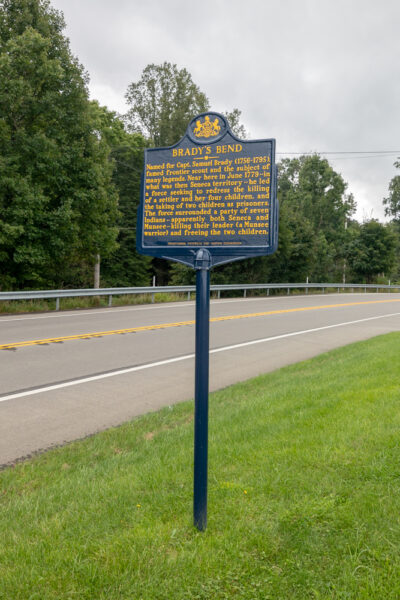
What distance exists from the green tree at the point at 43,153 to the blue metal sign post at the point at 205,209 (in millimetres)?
16578

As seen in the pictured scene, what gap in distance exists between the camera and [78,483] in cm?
410

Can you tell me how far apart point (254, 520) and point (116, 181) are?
39.3 m

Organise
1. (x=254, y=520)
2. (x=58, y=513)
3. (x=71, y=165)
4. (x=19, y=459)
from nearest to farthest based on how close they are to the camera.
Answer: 1. (x=254, y=520)
2. (x=58, y=513)
3. (x=19, y=459)
4. (x=71, y=165)

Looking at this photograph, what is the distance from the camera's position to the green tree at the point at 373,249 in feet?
167

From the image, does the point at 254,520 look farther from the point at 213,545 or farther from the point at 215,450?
the point at 215,450

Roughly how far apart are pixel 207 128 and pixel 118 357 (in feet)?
23.0

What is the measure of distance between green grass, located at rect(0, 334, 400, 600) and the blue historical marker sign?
181 centimetres

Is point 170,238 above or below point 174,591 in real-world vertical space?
above

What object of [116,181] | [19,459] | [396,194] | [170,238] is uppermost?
[396,194]

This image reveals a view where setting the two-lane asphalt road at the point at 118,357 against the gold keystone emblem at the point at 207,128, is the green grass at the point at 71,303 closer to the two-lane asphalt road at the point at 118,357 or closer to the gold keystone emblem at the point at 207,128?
the two-lane asphalt road at the point at 118,357

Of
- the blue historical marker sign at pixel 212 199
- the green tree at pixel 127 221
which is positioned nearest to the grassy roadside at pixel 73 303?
the green tree at pixel 127 221

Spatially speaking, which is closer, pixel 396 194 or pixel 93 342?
pixel 93 342

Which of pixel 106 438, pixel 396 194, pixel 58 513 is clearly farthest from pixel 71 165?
pixel 396 194

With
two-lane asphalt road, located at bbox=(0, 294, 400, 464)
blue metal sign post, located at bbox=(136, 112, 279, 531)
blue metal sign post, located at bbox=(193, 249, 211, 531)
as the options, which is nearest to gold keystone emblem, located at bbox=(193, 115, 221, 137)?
blue metal sign post, located at bbox=(136, 112, 279, 531)
